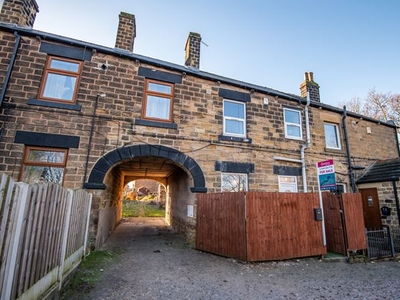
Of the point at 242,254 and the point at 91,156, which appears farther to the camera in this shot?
the point at 91,156

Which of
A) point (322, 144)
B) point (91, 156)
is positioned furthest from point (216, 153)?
point (322, 144)

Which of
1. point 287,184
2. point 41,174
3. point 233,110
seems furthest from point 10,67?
point 287,184

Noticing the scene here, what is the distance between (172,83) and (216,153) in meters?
3.35

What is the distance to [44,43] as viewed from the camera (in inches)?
300

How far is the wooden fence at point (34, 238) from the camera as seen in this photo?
7.61 ft

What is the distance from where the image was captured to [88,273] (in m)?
5.13

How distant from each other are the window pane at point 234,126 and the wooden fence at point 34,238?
6469mm

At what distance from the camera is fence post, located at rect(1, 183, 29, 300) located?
2316mm

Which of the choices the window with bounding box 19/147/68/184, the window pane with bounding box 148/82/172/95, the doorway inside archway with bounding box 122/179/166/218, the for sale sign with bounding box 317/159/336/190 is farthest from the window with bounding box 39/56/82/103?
the doorway inside archway with bounding box 122/179/166/218

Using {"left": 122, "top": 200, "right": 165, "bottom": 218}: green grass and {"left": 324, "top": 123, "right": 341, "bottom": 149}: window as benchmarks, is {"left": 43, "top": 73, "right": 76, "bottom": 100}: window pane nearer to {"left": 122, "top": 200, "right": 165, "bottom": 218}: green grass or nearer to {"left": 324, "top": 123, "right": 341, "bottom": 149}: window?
{"left": 324, "top": 123, "right": 341, "bottom": 149}: window

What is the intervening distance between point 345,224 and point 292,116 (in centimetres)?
550

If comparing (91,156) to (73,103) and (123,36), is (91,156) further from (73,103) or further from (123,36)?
(123,36)

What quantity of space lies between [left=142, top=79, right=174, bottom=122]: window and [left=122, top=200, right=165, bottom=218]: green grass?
15.0 meters

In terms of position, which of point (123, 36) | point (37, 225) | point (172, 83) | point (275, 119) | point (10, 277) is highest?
point (123, 36)
